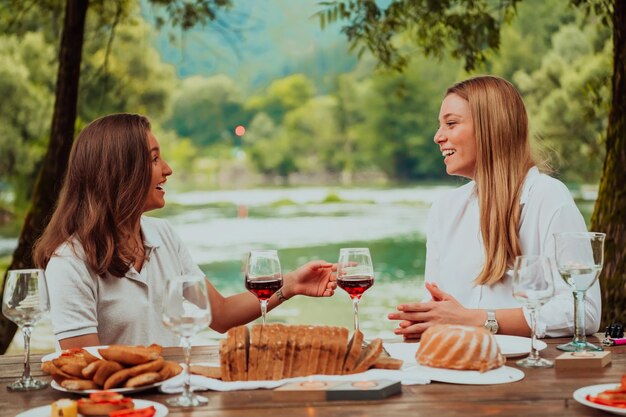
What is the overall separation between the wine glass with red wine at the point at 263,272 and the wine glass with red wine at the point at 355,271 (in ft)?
0.53

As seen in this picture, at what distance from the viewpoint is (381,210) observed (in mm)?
20000

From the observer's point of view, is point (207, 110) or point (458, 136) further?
point (207, 110)

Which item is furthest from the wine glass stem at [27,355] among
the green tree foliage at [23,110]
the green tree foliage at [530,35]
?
the green tree foliage at [530,35]

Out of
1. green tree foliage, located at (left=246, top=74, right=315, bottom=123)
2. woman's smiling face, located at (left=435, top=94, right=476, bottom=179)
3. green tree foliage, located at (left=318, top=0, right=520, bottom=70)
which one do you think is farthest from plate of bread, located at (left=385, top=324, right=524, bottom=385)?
green tree foliage, located at (left=246, top=74, right=315, bottom=123)

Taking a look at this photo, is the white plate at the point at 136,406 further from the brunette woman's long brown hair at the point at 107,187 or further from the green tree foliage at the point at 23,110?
the green tree foliage at the point at 23,110

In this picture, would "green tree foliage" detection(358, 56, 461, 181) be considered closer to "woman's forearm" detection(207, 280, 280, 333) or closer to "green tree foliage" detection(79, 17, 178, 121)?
"green tree foliage" detection(79, 17, 178, 121)

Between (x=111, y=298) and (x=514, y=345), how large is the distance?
3.72 feet

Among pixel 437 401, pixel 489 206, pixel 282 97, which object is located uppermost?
pixel 282 97

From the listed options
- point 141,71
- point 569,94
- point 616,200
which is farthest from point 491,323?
point 569,94

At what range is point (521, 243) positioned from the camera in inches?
116

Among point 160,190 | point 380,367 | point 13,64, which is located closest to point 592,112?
point 160,190

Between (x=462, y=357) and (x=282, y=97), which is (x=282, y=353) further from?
(x=282, y=97)

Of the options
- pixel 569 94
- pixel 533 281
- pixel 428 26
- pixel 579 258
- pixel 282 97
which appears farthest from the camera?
pixel 282 97

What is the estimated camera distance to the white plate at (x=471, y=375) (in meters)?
1.95
